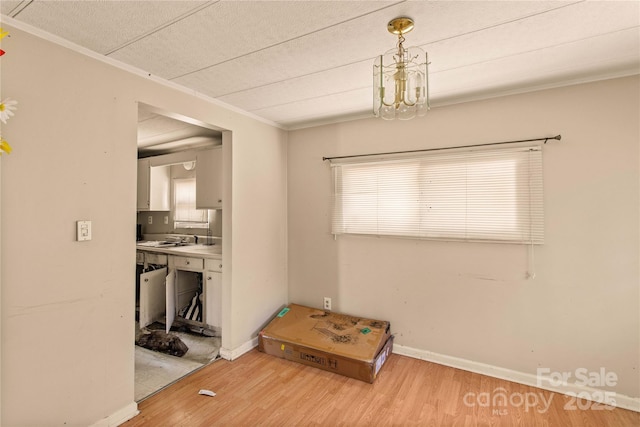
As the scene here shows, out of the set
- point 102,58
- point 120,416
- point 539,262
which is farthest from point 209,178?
point 539,262

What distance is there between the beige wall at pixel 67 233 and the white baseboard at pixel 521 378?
7.30 feet

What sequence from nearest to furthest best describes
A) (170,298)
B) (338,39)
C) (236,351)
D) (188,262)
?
(338,39), (236,351), (170,298), (188,262)

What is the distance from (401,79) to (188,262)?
277 cm

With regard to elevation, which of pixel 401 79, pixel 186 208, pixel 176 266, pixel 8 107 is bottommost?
pixel 176 266

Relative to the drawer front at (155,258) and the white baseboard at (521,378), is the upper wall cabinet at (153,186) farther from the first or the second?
the white baseboard at (521,378)

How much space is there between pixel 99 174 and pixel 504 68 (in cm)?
260

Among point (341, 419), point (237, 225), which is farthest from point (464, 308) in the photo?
point (237, 225)

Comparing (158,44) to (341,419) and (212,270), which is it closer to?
(212,270)

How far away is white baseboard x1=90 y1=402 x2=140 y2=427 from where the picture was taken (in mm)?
1828

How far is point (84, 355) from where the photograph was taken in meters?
1.76

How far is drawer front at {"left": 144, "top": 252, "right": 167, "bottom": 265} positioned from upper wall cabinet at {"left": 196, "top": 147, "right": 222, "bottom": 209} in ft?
2.23

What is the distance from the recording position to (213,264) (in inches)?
121

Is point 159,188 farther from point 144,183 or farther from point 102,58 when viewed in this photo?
point 102,58

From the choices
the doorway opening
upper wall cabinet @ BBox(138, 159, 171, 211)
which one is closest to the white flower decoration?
the doorway opening
